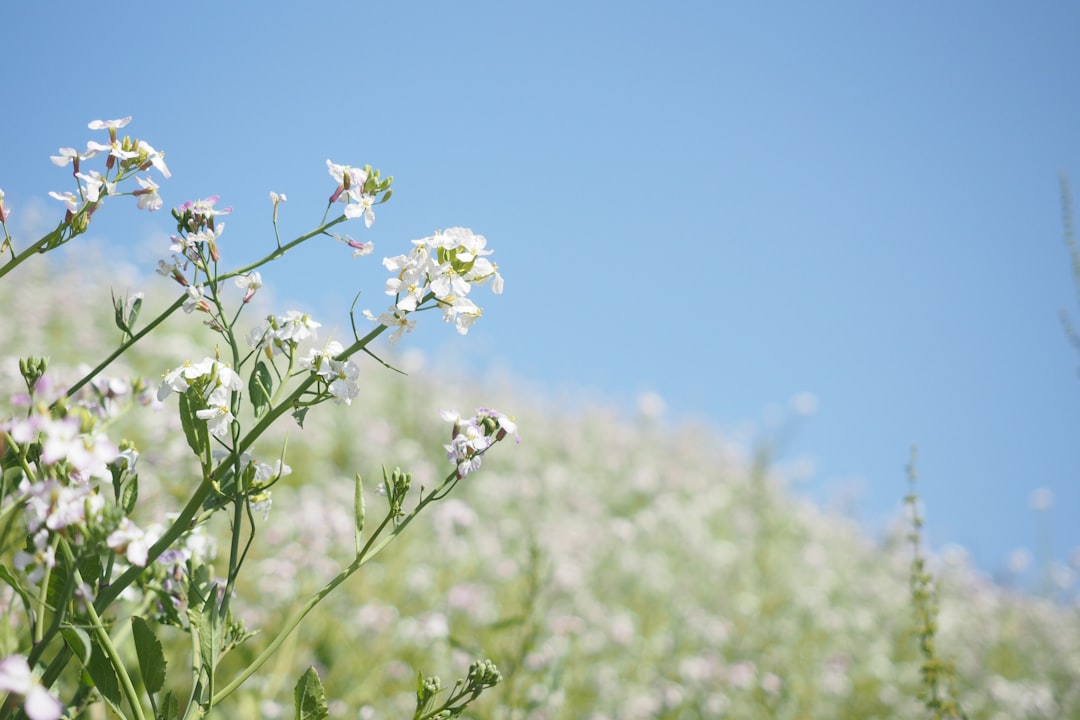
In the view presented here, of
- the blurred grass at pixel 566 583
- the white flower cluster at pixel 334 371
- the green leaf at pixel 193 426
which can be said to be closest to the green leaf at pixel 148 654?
the green leaf at pixel 193 426

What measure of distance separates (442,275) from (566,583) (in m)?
3.38

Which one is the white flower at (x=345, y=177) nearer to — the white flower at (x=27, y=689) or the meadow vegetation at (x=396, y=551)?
the meadow vegetation at (x=396, y=551)

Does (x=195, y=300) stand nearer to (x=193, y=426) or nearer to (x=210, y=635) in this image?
(x=193, y=426)

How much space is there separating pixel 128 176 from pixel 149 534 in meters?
0.56

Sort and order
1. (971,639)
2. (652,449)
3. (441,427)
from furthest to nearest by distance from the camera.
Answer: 1. (652,449)
2. (441,427)
3. (971,639)

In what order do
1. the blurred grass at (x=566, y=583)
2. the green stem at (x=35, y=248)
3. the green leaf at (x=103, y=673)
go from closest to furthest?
the green leaf at (x=103, y=673)
the green stem at (x=35, y=248)
the blurred grass at (x=566, y=583)

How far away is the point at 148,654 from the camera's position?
99 cm

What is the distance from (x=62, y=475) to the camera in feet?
3.11

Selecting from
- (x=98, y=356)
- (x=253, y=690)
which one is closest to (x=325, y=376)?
(x=253, y=690)

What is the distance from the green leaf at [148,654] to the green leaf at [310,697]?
7.1 inches

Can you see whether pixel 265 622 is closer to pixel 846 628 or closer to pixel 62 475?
pixel 62 475

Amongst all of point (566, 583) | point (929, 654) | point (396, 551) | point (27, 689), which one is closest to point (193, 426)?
point (27, 689)

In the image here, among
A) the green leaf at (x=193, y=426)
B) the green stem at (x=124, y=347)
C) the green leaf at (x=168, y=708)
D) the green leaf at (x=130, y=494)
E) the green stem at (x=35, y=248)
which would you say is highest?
the green stem at (x=35, y=248)

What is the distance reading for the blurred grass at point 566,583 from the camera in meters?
2.92
